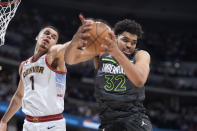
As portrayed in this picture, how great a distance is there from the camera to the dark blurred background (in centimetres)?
1541

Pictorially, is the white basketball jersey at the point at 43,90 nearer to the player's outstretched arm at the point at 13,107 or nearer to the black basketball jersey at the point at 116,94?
the player's outstretched arm at the point at 13,107

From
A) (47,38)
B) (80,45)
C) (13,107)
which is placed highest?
(47,38)

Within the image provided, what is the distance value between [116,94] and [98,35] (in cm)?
96

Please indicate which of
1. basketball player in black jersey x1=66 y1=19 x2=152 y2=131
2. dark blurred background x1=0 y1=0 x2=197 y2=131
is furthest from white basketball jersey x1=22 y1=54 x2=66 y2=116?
dark blurred background x1=0 y1=0 x2=197 y2=131

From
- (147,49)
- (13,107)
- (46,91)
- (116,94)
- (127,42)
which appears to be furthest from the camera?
(147,49)

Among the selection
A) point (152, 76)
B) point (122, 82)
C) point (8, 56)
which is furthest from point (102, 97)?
point (152, 76)

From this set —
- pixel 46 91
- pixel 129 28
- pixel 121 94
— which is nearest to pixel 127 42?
pixel 129 28

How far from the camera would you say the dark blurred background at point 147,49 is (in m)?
15.4

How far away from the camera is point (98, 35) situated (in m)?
2.13

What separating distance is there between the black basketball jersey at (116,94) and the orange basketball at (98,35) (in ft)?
2.65

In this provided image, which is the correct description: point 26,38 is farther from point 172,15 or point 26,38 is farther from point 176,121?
point 172,15

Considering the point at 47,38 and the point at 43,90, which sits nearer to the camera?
the point at 43,90

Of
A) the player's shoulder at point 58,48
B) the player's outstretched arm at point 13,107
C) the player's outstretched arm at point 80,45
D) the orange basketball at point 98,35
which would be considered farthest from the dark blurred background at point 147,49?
the orange basketball at point 98,35

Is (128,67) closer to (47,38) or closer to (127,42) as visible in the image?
(127,42)
